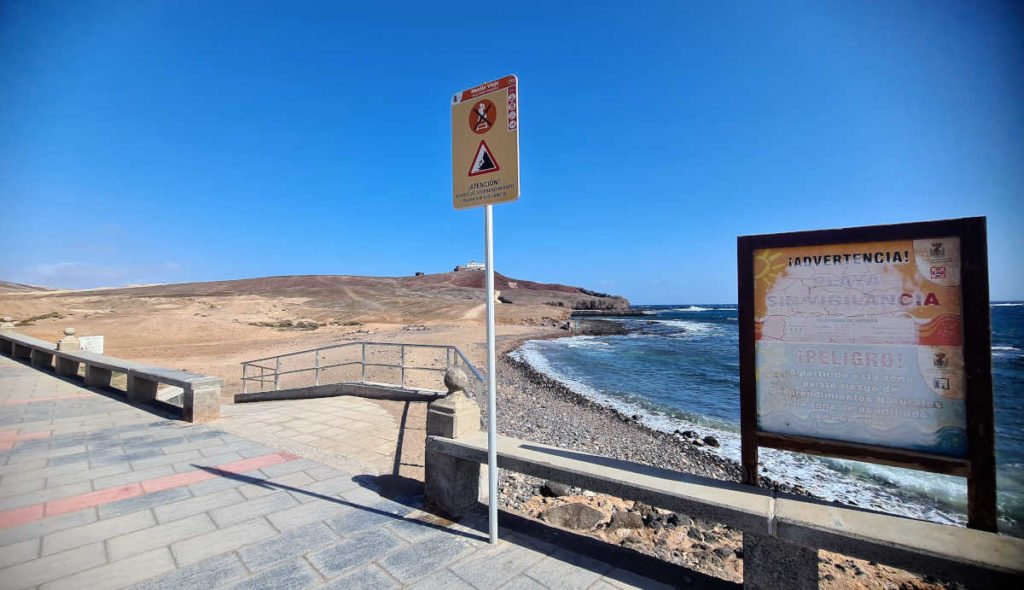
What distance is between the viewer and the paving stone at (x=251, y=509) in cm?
343

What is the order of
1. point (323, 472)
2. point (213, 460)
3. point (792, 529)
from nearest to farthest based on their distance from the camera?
point (792, 529) → point (323, 472) → point (213, 460)

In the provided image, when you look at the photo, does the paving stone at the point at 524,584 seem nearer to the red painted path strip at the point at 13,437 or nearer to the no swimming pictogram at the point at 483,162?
the no swimming pictogram at the point at 483,162

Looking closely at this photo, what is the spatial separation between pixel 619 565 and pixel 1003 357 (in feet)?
122

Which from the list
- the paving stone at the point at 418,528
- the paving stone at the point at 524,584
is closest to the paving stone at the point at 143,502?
the paving stone at the point at 418,528

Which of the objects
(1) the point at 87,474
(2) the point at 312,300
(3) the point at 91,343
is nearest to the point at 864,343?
(1) the point at 87,474

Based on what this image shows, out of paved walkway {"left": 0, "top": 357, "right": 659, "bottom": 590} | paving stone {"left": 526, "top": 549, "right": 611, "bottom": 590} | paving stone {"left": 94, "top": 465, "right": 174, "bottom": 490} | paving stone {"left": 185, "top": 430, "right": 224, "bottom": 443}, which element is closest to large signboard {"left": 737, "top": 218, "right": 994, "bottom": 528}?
paving stone {"left": 526, "top": 549, "right": 611, "bottom": 590}

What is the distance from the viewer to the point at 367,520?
338cm

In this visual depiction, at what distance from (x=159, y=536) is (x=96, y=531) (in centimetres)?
52

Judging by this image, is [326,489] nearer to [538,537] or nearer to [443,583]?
[443,583]

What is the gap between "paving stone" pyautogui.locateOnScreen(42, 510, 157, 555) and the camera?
3039 mm

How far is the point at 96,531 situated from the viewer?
3.23m

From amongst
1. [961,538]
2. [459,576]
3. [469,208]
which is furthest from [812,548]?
[469,208]

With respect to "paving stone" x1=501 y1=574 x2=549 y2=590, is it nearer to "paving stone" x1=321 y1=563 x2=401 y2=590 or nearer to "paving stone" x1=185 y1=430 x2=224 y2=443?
"paving stone" x1=321 y1=563 x2=401 y2=590

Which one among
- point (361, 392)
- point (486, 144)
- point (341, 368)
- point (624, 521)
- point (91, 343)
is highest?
point (486, 144)
